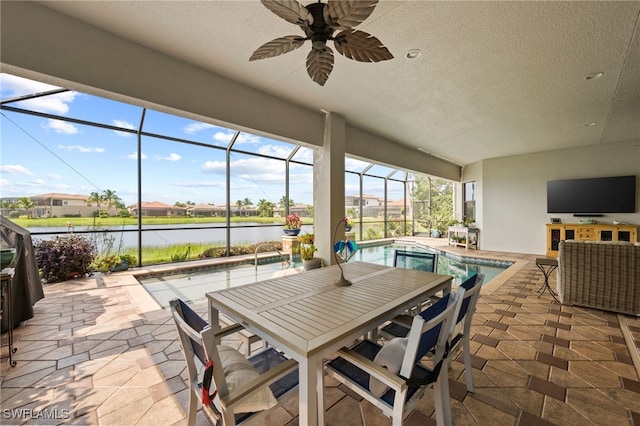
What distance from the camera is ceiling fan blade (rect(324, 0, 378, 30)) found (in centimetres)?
142

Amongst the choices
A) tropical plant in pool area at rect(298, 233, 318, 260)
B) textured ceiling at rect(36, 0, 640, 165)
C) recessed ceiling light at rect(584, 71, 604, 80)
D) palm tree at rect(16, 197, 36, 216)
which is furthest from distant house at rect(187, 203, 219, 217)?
recessed ceiling light at rect(584, 71, 604, 80)

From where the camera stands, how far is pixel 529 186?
7.88 meters

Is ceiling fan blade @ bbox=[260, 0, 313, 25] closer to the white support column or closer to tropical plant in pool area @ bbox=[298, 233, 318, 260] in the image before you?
the white support column

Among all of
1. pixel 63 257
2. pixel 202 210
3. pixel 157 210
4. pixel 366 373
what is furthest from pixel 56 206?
pixel 366 373

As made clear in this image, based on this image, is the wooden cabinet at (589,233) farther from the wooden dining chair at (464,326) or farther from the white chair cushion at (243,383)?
the white chair cushion at (243,383)

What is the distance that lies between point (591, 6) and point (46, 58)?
483 cm

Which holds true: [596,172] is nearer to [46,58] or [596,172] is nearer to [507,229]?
[507,229]

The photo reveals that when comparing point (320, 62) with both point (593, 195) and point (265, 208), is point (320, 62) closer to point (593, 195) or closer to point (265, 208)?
point (265, 208)

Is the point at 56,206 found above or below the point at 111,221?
above

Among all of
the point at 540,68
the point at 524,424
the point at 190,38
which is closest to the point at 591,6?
the point at 540,68

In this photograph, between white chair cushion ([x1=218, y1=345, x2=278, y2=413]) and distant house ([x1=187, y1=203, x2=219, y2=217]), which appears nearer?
white chair cushion ([x1=218, y1=345, x2=278, y2=413])

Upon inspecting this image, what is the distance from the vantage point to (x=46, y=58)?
2293 mm

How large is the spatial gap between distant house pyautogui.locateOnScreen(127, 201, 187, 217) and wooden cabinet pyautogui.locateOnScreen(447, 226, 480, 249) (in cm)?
877

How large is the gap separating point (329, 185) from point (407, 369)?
376 centimetres
